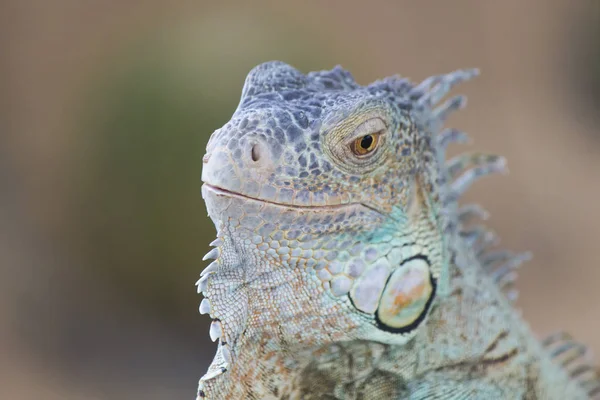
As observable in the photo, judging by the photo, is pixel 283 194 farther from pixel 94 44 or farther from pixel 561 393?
pixel 94 44

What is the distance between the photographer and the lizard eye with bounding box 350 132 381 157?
1.73m

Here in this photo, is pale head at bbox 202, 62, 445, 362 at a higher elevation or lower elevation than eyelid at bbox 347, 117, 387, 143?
lower

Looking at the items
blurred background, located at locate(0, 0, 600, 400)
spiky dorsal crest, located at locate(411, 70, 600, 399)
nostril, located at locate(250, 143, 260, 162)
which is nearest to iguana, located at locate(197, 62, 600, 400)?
nostril, located at locate(250, 143, 260, 162)

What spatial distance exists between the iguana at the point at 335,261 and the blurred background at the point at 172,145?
14.6ft

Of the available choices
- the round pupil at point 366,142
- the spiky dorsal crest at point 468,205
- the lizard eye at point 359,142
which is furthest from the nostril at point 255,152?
the spiky dorsal crest at point 468,205

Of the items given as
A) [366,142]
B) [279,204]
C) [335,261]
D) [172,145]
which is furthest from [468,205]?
[172,145]

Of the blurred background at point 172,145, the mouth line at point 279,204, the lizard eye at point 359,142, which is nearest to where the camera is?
the mouth line at point 279,204

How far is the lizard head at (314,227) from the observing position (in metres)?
1.61

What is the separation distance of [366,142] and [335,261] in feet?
1.06

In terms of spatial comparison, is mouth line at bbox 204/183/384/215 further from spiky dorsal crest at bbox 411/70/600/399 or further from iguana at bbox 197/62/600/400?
spiky dorsal crest at bbox 411/70/600/399

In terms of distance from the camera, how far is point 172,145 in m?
6.40

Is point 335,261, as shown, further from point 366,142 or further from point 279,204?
point 366,142

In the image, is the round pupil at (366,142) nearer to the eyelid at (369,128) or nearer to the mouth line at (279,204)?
the eyelid at (369,128)

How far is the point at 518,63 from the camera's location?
8055 mm
